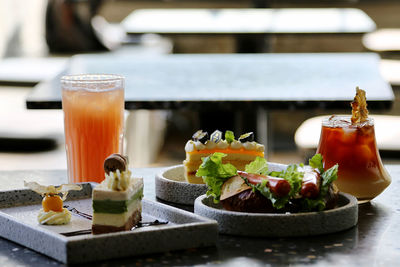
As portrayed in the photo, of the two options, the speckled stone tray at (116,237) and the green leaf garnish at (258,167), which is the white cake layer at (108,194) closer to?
the speckled stone tray at (116,237)

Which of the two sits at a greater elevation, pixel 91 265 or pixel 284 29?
pixel 284 29

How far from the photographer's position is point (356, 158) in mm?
1277

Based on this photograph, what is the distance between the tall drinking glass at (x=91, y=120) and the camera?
4.77 ft

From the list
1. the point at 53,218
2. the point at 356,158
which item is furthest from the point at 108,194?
the point at 356,158

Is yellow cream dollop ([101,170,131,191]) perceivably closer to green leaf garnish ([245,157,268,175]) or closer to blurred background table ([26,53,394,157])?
green leaf garnish ([245,157,268,175])

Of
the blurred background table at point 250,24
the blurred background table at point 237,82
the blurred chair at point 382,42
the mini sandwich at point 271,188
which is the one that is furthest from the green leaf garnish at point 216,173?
the blurred chair at point 382,42

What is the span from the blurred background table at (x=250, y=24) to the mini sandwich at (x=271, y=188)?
294 centimetres

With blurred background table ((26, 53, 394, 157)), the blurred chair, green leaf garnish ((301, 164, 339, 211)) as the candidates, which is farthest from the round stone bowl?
the blurred chair

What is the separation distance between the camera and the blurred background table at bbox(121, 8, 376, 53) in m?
4.14

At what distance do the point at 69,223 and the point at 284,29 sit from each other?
3.21 m

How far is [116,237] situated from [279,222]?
0.24 m

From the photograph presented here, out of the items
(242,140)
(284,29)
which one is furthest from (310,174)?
(284,29)

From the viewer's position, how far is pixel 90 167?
1492 millimetres

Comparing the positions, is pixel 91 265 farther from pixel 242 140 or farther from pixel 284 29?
pixel 284 29
